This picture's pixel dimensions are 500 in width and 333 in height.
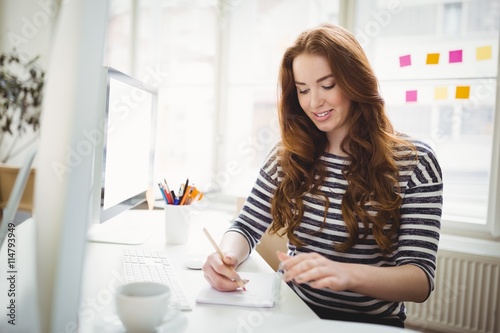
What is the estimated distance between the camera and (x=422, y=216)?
98 centimetres

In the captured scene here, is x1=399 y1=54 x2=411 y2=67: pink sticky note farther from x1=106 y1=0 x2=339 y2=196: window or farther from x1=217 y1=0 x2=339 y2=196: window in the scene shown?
x1=217 y1=0 x2=339 y2=196: window

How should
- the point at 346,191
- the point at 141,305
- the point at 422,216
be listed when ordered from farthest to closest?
the point at 346,191, the point at 422,216, the point at 141,305

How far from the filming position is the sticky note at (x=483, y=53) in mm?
2035

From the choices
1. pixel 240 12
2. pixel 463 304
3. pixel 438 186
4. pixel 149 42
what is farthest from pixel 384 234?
pixel 149 42

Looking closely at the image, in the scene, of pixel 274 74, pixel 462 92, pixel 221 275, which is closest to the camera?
pixel 221 275

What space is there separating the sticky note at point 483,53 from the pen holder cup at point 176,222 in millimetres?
1728

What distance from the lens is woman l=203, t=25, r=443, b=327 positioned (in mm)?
984

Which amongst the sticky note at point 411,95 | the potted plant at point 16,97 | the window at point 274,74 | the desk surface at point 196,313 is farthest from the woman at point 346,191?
the potted plant at point 16,97

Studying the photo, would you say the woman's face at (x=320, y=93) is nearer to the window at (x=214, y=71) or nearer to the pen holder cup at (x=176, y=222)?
the pen holder cup at (x=176, y=222)

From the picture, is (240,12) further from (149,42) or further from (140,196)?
(140,196)

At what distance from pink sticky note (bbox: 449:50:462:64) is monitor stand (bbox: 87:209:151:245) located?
5.74 ft

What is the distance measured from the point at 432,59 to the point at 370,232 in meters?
1.50

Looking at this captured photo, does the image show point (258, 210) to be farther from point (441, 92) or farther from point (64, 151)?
point (441, 92)

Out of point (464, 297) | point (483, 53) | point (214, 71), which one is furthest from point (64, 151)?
point (214, 71)
